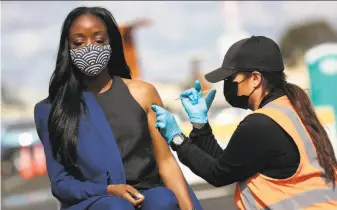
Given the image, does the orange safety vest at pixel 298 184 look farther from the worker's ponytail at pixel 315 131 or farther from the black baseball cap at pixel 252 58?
the black baseball cap at pixel 252 58

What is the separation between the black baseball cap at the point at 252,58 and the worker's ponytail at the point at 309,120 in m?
0.04

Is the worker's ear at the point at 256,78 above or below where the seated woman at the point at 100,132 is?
above

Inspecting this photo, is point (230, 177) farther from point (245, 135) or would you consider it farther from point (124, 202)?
point (124, 202)

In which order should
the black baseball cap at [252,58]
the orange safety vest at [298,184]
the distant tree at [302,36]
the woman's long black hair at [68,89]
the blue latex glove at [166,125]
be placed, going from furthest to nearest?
the distant tree at [302,36] → the woman's long black hair at [68,89] → the blue latex glove at [166,125] → the black baseball cap at [252,58] → the orange safety vest at [298,184]

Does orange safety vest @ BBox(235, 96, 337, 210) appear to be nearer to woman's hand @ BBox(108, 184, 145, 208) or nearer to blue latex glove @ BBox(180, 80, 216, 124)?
blue latex glove @ BBox(180, 80, 216, 124)

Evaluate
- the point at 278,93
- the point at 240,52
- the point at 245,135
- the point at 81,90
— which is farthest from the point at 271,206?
the point at 81,90

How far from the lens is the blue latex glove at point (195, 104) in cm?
283

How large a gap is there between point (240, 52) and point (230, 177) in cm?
53

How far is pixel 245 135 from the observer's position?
2559 mm

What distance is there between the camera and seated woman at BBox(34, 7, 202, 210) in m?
2.83

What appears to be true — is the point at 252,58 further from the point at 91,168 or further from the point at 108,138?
the point at 91,168

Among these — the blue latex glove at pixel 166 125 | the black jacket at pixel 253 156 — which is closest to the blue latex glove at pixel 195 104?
the blue latex glove at pixel 166 125

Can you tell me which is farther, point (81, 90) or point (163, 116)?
point (81, 90)

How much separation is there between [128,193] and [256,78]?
0.73 meters
